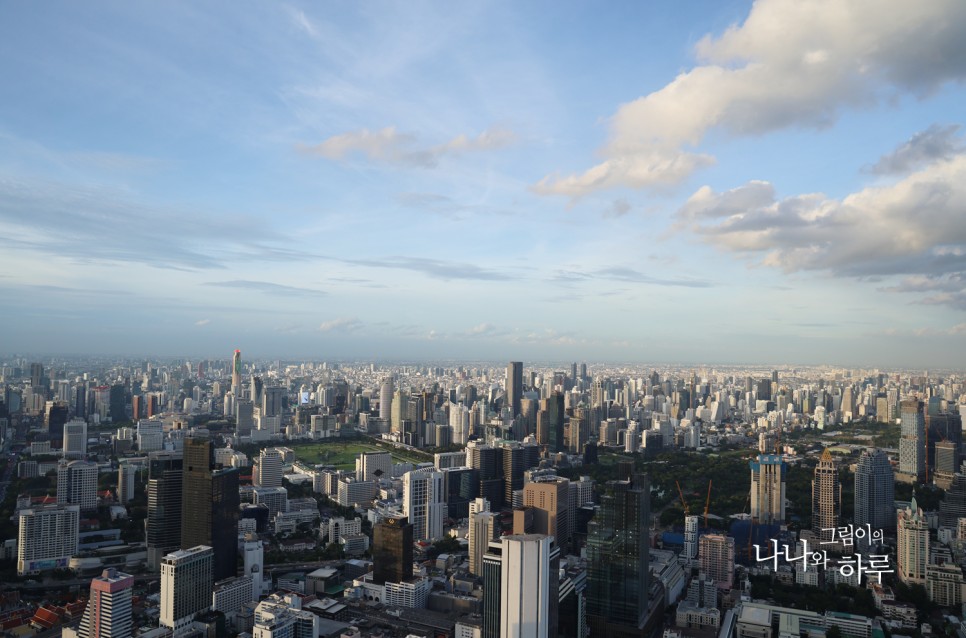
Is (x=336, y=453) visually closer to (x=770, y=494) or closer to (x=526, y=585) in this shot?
(x=770, y=494)

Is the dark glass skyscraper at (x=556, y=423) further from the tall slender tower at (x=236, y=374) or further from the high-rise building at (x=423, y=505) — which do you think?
the tall slender tower at (x=236, y=374)

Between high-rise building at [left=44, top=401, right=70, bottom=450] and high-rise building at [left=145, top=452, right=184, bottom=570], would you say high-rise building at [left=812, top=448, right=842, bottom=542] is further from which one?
high-rise building at [left=44, top=401, right=70, bottom=450]

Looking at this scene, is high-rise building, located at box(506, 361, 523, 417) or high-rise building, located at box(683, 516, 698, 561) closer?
high-rise building, located at box(683, 516, 698, 561)

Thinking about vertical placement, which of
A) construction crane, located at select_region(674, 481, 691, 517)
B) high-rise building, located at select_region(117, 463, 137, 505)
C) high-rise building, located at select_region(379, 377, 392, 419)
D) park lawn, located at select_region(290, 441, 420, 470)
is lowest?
park lawn, located at select_region(290, 441, 420, 470)

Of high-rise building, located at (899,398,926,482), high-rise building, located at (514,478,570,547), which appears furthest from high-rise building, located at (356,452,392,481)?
high-rise building, located at (899,398,926,482)

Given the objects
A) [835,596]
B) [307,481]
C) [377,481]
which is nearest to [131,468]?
[307,481]

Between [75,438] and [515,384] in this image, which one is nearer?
[75,438]

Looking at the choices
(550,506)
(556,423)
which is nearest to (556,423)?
(556,423)

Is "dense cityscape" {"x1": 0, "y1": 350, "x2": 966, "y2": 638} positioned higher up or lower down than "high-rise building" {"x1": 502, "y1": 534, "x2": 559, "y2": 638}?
lower down

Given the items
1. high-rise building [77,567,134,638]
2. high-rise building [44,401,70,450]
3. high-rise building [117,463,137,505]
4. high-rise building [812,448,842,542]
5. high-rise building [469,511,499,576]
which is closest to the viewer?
high-rise building [77,567,134,638]
